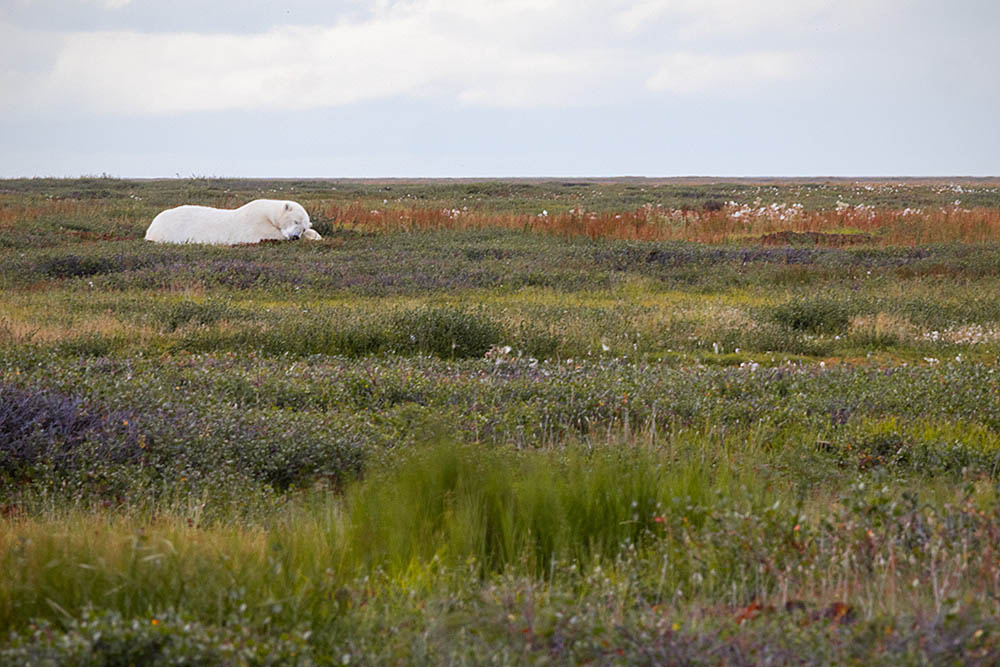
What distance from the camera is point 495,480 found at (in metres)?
5.09

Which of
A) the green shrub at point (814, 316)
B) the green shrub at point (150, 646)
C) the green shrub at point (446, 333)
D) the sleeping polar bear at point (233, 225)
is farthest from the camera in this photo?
the sleeping polar bear at point (233, 225)

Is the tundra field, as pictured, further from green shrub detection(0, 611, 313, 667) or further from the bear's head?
the bear's head

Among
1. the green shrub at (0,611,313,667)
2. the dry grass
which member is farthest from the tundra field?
the dry grass

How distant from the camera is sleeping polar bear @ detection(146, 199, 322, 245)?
22.5m

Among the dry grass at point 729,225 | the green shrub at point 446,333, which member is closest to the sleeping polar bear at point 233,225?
the dry grass at point 729,225

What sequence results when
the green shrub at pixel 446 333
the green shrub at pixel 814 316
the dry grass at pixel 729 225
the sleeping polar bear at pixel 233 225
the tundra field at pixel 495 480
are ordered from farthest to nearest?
1. the dry grass at pixel 729 225
2. the sleeping polar bear at pixel 233 225
3. the green shrub at pixel 814 316
4. the green shrub at pixel 446 333
5. the tundra field at pixel 495 480

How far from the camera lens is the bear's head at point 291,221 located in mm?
22859

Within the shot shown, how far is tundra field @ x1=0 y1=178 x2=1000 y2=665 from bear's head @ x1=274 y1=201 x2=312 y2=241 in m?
7.70

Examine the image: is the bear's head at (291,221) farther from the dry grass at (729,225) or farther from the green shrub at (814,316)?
the green shrub at (814,316)

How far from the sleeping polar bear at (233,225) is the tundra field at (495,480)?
305 inches

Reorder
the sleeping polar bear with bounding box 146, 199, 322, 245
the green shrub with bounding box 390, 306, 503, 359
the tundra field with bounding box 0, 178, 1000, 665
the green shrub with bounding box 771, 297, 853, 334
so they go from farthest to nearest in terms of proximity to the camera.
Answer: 1. the sleeping polar bear with bounding box 146, 199, 322, 245
2. the green shrub with bounding box 771, 297, 853, 334
3. the green shrub with bounding box 390, 306, 503, 359
4. the tundra field with bounding box 0, 178, 1000, 665

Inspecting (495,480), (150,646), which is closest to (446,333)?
(495,480)

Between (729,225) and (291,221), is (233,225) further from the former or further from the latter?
(729,225)

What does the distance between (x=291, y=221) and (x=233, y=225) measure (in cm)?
153
